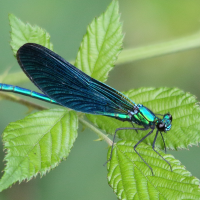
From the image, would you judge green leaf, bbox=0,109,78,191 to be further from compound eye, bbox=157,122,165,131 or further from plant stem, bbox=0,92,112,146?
compound eye, bbox=157,122,165,131

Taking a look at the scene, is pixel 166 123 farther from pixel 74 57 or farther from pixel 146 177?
pixel 74 57

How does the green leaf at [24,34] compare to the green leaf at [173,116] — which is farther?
the green leaf at [24,34]

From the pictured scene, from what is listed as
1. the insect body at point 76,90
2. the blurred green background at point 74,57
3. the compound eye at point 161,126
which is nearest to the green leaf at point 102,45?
the insect body at point 76,90

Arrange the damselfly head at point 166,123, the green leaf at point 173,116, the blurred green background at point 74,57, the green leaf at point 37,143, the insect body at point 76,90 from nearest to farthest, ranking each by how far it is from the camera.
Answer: the green leaf at point 37,143 < the green leaf at point 173,116 < the damselfly head at point 166,123 < the insect body at point 76,90 < the blurred green background at point 74,57

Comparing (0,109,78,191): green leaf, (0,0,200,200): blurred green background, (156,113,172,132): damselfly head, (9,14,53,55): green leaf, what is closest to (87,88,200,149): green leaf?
(156,113,172,132): damselfly head

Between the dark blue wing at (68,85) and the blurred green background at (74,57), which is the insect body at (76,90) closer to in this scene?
the dark blue wing at (68,85)

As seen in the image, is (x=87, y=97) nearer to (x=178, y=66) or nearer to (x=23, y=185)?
(x=23, y=185)
